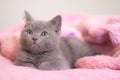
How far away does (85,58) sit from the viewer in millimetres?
1271

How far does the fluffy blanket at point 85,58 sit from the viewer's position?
1.00 metres

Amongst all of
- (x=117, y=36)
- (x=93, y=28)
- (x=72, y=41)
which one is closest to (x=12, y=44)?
(x=72, y=41)

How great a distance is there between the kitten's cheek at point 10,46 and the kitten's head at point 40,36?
181 mm

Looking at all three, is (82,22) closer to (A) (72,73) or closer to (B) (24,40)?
(B) (24,40)

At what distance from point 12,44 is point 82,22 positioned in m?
0.54

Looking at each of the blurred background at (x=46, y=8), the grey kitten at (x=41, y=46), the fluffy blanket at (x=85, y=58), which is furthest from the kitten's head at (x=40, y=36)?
the blurred background at (x=46, y=8)

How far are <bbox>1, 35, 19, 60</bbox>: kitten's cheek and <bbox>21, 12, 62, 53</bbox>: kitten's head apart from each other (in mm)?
181

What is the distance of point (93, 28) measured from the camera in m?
1.54

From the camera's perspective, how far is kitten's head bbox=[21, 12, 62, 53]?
115cm

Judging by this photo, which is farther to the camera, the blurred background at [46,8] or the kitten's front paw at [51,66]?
the blurred background at [46,8]

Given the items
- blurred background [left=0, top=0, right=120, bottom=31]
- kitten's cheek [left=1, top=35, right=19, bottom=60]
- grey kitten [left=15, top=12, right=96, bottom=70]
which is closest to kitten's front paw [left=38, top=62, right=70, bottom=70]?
grey kitten [left=15, top=12, right=96, bottom=70]

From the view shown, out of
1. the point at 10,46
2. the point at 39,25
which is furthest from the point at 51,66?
the point at 10,46

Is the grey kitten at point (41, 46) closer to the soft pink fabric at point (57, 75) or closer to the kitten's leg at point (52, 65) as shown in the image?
the kitten's leg at point (52, 65)

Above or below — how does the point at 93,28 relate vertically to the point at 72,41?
above
